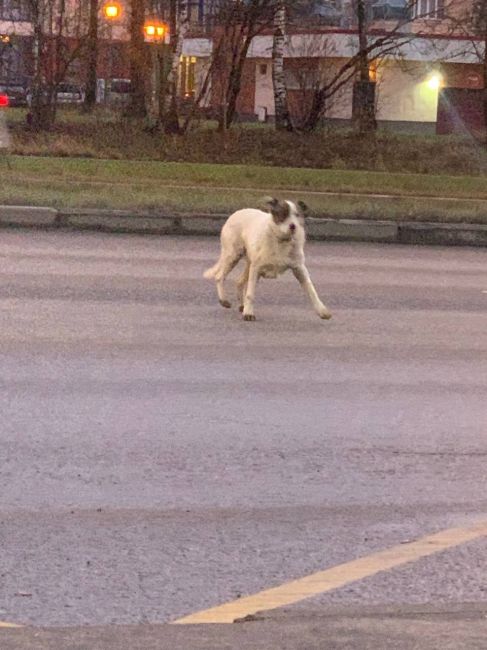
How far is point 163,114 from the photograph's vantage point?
3234cm

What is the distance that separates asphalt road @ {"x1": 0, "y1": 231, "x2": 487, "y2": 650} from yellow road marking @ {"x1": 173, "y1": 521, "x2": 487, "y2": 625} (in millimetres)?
55

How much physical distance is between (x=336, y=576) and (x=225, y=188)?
16.6 meters

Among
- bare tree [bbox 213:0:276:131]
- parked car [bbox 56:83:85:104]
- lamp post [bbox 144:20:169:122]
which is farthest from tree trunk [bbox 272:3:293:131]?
parked car [bbox 56:83:85:104]

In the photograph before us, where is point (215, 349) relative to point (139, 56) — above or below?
below

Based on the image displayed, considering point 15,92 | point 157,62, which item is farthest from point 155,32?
point 15,92

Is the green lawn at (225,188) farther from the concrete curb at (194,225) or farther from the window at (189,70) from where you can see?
the window at (189,70)

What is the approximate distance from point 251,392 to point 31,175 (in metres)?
14.6

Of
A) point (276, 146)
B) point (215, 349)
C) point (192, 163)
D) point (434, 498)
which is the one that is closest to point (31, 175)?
point (192, 163)

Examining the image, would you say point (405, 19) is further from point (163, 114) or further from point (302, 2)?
point (163, 114)

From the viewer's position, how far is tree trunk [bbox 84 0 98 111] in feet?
120

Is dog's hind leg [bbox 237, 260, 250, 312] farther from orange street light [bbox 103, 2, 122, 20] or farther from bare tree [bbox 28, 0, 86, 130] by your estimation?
orange street light [bbox 103, 2, 122, 20]

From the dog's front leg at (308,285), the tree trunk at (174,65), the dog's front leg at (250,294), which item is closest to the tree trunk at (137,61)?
the tree trunk at (174,65)

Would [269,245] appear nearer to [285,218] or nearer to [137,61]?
[285,218]

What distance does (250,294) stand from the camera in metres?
10.9
